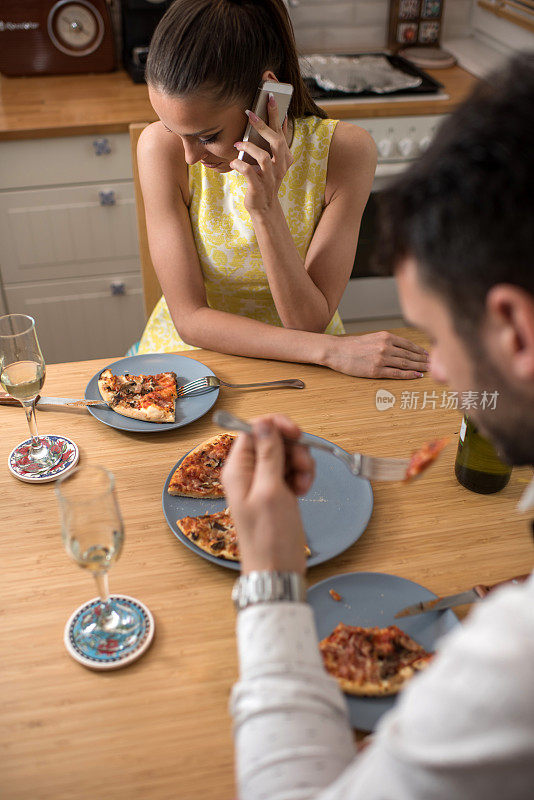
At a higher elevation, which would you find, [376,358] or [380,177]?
[376,358]

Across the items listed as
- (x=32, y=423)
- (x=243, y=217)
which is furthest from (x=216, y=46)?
(x=32, y=423)

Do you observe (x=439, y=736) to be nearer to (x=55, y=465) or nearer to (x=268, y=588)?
(x=268, y=588)

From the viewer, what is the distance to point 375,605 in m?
0.96

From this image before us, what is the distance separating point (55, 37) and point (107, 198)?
0.75m

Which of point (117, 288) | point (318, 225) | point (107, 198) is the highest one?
point (318, 225)

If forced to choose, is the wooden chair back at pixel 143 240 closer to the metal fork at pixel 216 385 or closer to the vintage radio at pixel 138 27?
the metal fork at pixel 216 385

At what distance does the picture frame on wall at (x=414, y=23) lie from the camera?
3.19m

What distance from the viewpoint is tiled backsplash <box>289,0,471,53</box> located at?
3.18 m

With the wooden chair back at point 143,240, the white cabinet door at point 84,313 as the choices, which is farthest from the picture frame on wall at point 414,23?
the wooden chair back at point 143,240

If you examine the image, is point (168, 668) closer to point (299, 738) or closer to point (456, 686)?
point (299, 738)

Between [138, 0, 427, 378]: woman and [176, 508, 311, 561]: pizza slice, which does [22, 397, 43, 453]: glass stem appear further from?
[138, 0, 427, 378]: woman

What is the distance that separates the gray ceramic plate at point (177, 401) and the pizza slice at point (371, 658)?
0.54m

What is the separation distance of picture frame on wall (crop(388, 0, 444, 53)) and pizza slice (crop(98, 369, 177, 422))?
256cm

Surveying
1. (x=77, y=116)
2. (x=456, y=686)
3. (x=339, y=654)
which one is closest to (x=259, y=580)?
(x=339, y=654)
